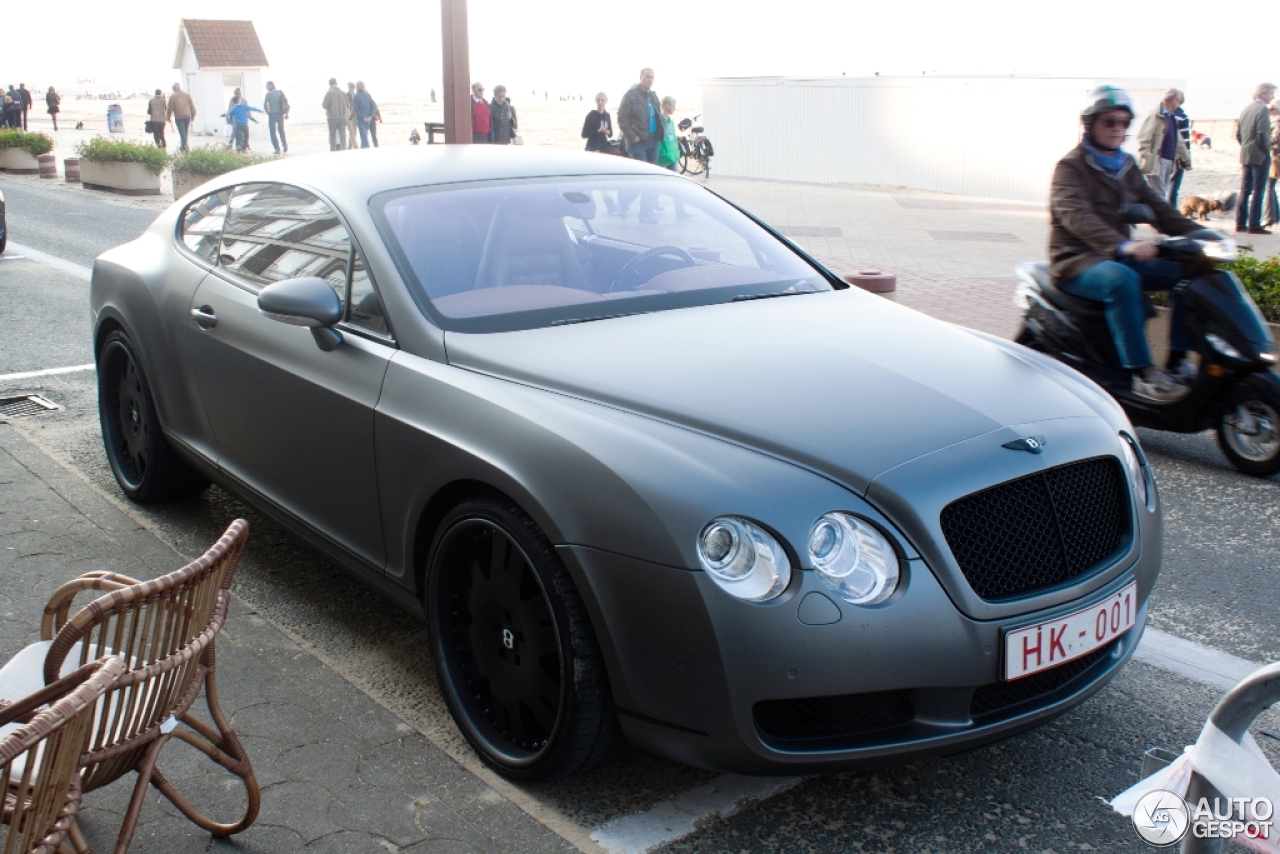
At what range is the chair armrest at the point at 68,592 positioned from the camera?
2.65m

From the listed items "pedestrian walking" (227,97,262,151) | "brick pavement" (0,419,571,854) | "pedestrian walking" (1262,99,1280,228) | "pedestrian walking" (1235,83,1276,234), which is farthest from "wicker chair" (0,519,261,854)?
"pedestrian walking" (227,97,262,151)

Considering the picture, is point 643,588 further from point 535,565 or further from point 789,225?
point 789,225

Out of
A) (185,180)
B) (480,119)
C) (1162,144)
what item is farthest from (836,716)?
(185,180)

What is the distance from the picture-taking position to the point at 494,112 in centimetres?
2052

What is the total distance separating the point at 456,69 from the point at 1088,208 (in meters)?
5.12

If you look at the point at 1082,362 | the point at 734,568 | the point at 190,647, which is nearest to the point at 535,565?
the point at 734,568

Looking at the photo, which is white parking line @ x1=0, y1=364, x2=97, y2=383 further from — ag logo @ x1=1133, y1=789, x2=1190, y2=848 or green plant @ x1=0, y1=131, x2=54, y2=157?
green plant @ x1=0, y1=131, x2=54, y2=157

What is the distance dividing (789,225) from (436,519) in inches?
520

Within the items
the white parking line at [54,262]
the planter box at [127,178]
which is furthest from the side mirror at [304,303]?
the planter box at [127,178]

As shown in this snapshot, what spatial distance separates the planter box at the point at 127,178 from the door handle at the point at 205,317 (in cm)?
1823

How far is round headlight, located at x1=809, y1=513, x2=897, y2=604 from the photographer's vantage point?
2600 millimetres

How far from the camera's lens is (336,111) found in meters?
27.9

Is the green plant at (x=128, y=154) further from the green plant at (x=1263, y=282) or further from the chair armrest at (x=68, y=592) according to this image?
the chair armrest at (x=68, y=592)

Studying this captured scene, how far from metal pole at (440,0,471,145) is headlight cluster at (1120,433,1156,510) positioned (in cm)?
697
